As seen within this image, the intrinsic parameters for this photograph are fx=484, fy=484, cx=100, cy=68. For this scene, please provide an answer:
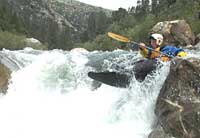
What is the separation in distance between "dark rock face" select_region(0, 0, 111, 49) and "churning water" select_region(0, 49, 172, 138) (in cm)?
5655

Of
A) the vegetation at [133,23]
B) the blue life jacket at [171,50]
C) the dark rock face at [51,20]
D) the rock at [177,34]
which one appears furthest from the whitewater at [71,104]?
the dark rock face at [51,20]

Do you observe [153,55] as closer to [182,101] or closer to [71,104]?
[182,101]

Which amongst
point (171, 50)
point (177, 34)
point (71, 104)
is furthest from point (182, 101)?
point (177, 34)

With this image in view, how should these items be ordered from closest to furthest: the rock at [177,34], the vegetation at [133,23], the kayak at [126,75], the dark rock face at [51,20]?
the kayak at [126,75] → the rock at [177,34] → the vegetation at [133,23] → the dark rock face at [51,20]

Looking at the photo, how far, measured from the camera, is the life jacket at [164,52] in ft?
30.3

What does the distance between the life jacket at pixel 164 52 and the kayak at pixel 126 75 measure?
0.19 meters

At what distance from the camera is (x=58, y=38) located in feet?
273

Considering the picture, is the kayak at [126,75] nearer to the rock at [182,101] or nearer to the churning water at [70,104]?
the churning water at [70,104]

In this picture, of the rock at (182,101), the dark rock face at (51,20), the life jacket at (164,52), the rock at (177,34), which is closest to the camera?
the rock at (182,101)

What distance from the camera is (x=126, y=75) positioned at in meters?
10.3

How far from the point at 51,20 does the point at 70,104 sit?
8946cm

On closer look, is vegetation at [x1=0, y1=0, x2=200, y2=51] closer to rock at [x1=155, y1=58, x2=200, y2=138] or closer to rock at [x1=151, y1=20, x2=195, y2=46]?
rock at [x1=151, y1=20, x2=195, y2=46]

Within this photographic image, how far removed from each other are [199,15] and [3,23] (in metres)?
35.5

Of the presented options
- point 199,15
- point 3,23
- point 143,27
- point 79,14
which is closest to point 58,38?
point 3,23
